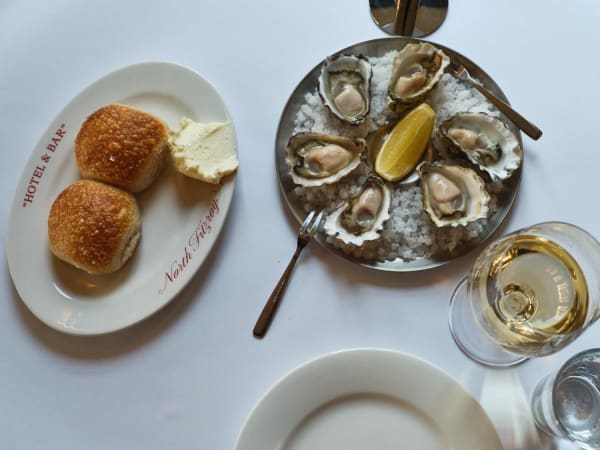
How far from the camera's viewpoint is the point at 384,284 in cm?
100

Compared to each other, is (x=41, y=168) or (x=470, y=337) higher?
(x=41, y=168)

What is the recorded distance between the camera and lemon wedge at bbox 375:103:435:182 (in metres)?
0.99

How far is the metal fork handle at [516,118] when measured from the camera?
99cm

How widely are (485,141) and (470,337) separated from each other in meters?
0.39

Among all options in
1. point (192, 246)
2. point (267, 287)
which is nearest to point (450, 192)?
point (267, 287)

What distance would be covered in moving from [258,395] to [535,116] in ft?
2.66

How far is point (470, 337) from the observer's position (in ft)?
3.19

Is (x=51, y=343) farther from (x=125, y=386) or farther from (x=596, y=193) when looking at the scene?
(x=596, y=193)

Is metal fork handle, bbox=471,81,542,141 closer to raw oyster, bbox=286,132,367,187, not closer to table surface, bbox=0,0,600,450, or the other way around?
table surface, bbox=0,0,600,450

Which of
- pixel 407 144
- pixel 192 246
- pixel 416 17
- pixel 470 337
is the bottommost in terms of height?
pixel 470 337

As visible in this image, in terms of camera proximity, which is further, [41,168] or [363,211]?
[41,168]

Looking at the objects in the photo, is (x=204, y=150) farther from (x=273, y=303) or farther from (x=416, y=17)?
(x=416, y=17)

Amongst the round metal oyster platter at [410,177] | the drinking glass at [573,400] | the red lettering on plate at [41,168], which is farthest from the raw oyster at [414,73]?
the red lettering on plate at [41,168]

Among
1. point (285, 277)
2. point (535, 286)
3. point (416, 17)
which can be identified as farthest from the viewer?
point (416, 17)
